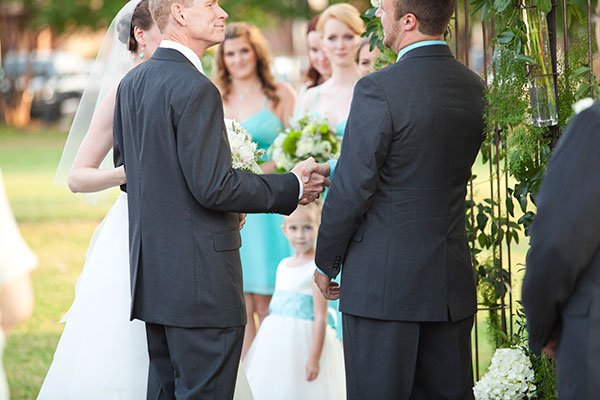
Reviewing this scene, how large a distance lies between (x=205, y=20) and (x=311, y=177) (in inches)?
34.5

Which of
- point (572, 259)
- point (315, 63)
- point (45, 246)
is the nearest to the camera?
point (572, 259)

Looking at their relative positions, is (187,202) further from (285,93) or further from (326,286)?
(285,93)

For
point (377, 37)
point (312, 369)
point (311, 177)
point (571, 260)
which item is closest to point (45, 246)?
point (312, 369)

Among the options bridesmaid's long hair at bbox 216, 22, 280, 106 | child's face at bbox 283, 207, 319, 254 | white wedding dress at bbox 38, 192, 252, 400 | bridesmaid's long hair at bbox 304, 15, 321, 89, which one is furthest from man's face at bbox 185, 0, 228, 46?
bridesmaid's long hair at bbox 304, 15, 321, 89

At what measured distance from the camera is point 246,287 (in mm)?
5922

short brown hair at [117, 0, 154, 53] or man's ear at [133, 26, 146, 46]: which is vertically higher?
short brown hair at [117, 0, 154, 53]

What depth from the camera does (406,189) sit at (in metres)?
3.33

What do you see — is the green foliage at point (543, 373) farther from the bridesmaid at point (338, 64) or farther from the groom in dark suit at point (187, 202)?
the bridesmaid at point (338, 64)

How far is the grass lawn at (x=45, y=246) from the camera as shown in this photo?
20.9 ft

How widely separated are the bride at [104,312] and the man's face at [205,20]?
2.55ft

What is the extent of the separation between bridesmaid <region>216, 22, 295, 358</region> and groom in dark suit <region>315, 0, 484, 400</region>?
2.51m

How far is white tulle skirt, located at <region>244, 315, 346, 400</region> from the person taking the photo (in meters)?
5.07

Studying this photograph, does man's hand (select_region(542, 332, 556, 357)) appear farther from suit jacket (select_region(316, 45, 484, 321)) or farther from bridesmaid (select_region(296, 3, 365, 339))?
bridesmaid (select_region(296, 3, 365, 339))

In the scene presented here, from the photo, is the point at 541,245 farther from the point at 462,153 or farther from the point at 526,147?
the point at 526,147
